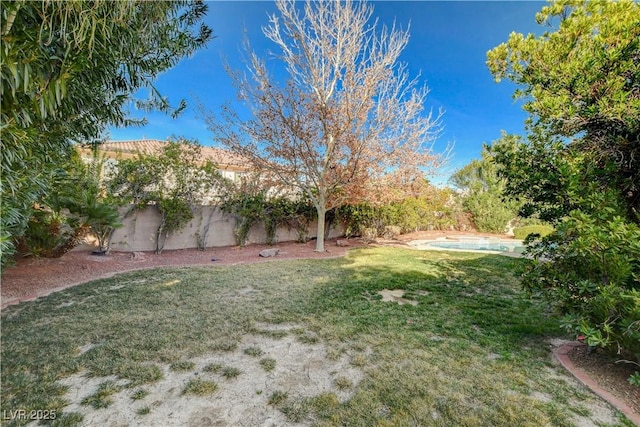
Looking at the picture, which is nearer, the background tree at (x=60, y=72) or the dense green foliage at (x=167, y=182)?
the background tree at (x=60, y=72)

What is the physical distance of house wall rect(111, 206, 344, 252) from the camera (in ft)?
32.0

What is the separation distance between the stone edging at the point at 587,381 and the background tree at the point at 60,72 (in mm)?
5185

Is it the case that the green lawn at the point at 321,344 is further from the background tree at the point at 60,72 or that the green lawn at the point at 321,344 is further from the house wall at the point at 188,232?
the house wall at the point at 188,232

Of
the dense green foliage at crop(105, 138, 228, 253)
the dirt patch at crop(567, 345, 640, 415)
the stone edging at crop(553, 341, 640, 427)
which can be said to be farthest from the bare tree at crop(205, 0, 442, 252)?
the dirt patch at crop(567, 345, 640, 415)

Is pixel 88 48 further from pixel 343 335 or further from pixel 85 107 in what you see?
pixel 343 335

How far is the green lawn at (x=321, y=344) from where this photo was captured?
99.1 inches

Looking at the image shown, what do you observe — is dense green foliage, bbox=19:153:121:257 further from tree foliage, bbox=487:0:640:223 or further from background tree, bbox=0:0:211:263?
tree foliage, bbox=487:0:640:223

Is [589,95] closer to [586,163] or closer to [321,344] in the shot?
[586,163]

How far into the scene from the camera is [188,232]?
11.2 m

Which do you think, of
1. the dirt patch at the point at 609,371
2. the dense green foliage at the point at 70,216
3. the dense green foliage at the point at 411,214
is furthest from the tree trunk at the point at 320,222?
the dirt patch at the point at 609,371

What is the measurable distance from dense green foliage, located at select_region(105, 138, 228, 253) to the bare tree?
4.96ft

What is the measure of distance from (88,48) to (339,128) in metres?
8.51

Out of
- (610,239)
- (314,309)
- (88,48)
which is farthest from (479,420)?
(88,48)

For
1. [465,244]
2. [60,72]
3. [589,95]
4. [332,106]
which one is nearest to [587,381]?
[589,95]
